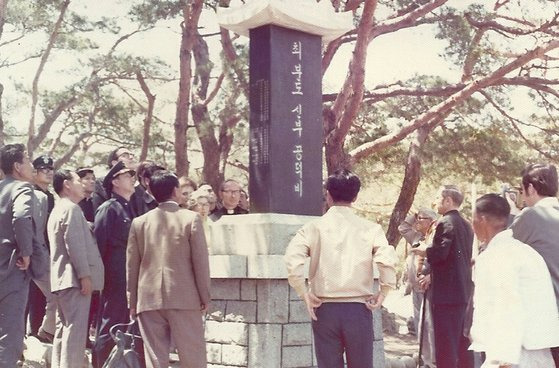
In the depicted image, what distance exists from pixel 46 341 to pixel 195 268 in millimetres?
3146

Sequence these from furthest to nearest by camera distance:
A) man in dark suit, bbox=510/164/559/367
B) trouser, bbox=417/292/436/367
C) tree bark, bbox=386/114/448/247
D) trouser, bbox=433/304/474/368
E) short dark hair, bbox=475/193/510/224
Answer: tree bark, bbox=386/114/448/247
trouser, bbox=417/292/436/367
trouser, bbox=433/304/474/368
man in dark suit, bbox=510/164/559/367
short dark hair, bbox=475/193/510/224

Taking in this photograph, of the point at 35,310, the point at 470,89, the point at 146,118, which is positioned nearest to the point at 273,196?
the point at 35,310

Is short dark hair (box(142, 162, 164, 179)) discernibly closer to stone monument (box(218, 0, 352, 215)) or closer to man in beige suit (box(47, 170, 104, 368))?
man in beige suit (box(47, 170, 104, 368))

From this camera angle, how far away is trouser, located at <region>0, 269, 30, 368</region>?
5117mm

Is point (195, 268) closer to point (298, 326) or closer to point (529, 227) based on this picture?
point (298, 326)

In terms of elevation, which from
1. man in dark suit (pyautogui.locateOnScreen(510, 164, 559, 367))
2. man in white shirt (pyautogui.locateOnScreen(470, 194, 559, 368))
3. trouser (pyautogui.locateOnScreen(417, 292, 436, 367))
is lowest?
trouser (pyautogui.locateOnScreen(417, 292, 436, 367))

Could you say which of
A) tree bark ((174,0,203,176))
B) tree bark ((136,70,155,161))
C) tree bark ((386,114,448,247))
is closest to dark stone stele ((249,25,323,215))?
tree bark ((174,0,203,176))

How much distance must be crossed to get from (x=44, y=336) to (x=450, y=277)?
147 inches

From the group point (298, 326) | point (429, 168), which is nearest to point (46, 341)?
point (298, 326)

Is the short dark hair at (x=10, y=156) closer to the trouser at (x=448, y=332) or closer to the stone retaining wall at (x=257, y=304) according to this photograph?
the stone retaining wall at (x=257, y=304)

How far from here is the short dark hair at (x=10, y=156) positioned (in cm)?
553

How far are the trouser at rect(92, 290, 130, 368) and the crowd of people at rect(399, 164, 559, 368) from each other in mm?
2391

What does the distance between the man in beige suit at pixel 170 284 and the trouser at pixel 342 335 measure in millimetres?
918

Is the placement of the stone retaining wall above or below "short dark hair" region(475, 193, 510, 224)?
below
